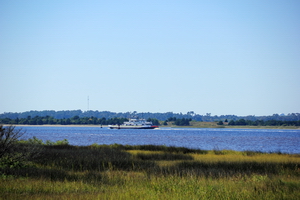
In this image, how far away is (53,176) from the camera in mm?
19156

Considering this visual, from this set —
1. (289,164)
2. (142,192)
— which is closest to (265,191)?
(142,192)

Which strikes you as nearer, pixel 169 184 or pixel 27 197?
pixel 27 197

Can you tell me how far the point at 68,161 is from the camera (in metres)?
25.4

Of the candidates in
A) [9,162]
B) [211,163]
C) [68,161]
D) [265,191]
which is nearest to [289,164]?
[211,163]

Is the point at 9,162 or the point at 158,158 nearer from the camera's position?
the point at 9,162

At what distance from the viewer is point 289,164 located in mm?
26750

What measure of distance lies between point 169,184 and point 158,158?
15.9 m

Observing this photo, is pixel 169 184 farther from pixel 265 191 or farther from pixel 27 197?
pixel 27 197

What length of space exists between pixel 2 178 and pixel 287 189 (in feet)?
39.9

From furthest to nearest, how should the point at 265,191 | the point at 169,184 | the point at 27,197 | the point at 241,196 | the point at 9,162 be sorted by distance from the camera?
the point at 9,162, the point at 169,184, the point at 265,191, the point at 241,196, the point at 27,197

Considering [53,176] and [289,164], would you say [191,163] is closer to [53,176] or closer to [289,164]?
[289,164]

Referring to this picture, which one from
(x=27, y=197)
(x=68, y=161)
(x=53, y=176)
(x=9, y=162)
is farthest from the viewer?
(x=68, y=161)

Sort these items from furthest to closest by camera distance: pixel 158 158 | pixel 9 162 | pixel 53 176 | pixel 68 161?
1. pixel 158 158
2. pixel 68 161
3. pixel 9 162
4. pixel 53 176

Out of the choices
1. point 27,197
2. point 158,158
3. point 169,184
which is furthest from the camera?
point 158,158
